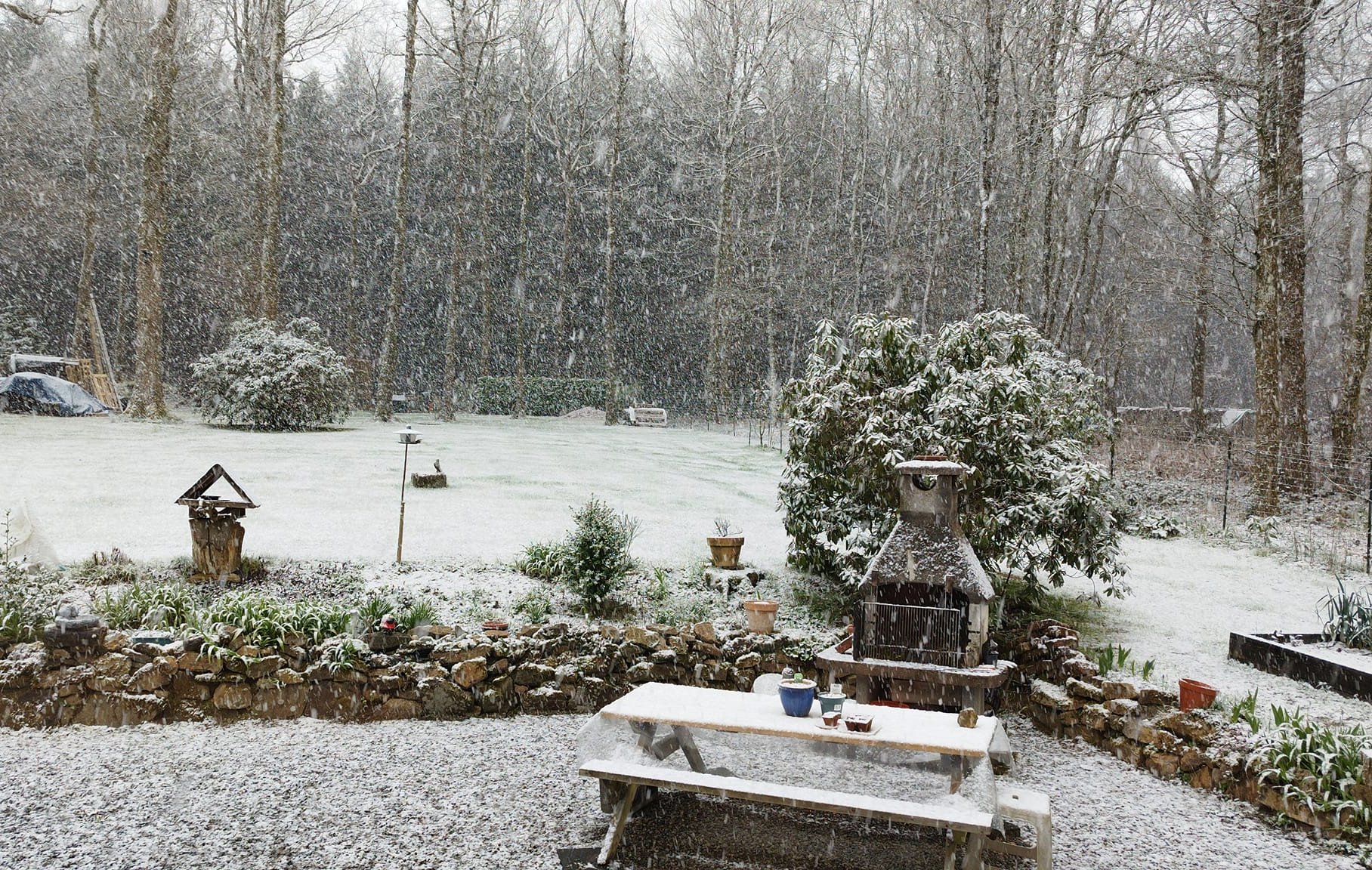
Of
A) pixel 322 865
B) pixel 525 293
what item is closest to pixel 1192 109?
pixel 322 865

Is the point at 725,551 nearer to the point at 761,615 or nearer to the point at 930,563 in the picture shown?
the point at 761,615

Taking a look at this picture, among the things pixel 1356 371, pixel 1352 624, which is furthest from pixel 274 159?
pixel 1356 371

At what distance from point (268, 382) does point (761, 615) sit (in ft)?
38.1

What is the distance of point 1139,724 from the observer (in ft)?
15.5

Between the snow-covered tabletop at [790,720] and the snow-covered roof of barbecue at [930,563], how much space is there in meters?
1.03

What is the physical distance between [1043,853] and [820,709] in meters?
0.98

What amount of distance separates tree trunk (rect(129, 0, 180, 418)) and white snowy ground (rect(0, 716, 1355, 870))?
12898 millimetres

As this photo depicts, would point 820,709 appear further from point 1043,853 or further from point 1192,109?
point 1192,109

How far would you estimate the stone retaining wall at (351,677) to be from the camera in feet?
16.1

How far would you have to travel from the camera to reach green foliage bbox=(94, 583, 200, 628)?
17.9 ft

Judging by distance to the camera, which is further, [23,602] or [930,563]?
[23,602]

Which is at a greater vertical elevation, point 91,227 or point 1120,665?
point 91,227

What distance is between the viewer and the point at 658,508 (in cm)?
998

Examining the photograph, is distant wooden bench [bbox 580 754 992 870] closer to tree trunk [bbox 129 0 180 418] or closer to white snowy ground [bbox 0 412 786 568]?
white snowy ground [bbox 0 412 786 568]
